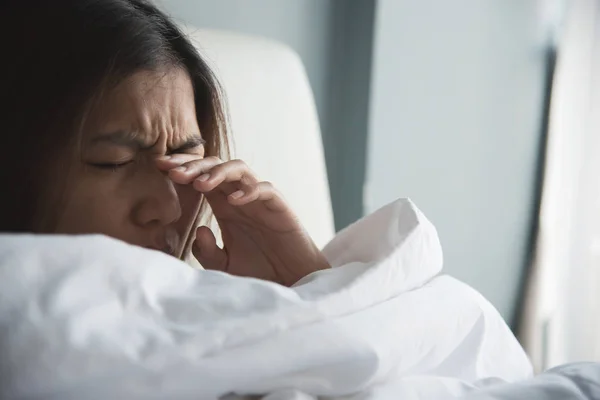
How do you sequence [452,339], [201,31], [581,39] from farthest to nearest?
[581,39] → [201,31] → [452,339]

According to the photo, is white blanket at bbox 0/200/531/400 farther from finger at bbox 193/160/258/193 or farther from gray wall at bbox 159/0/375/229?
gray wall at bbox 159/0/375/229

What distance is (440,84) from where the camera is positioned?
4.81 feet

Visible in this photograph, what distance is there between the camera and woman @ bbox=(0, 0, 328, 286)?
635 mm

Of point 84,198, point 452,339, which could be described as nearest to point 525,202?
point 452,339

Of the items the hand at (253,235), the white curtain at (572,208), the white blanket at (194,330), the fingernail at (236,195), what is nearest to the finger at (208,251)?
the hand at (253,235)

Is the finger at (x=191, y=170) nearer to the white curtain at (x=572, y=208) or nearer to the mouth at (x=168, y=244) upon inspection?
the mouth at (x=168, y=244)

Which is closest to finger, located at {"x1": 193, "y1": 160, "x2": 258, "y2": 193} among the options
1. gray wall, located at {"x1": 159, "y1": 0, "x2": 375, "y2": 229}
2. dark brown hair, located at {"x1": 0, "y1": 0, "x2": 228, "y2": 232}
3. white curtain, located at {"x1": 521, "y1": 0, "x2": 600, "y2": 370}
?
dark brown hair, located at {"x1": 0, "y1": 0, "x2": 228, "y2": 232}

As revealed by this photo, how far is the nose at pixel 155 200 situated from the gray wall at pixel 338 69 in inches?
26.4

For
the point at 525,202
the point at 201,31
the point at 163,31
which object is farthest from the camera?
the point at 525,202

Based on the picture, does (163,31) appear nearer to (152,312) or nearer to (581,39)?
(152,312)

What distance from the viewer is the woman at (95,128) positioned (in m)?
0.64

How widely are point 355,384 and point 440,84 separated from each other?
108 centimetres

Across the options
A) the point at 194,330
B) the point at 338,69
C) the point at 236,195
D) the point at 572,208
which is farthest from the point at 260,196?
the point at 572,208

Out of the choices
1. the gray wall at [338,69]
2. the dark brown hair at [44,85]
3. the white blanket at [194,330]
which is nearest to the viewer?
the white blanket at [194,330]
